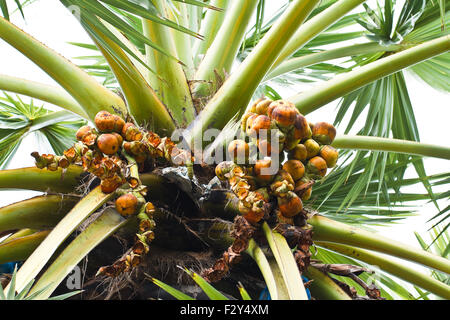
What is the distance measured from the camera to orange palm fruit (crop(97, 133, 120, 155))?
128 cm

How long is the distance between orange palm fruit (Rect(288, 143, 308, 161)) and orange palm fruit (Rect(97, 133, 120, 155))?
46 cm

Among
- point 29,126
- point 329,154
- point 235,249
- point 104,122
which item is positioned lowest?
point 235,249

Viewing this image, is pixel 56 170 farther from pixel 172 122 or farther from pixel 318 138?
pixel 318 138

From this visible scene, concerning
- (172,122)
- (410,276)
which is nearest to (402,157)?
(410,276)

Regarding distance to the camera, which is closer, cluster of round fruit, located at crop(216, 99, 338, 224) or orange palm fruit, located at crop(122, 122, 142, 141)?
cluster of round fruit, located at crop(216, 99, 338, 224)

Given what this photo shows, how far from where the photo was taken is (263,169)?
122 cm

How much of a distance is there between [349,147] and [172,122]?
60 cm

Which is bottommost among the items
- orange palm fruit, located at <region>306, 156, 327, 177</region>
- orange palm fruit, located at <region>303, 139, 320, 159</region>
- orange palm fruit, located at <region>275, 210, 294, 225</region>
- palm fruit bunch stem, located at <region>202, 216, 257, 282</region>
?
palm fruit bunch stem, located at <region>202, 216, 257, 282</region>

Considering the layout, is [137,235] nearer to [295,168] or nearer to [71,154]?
[71,154]

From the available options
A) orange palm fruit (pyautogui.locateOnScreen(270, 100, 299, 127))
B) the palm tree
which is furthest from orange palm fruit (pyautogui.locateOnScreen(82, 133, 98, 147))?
orange palm fruit (pyautogui.locateOnScreen(270, 100, 299, 127))

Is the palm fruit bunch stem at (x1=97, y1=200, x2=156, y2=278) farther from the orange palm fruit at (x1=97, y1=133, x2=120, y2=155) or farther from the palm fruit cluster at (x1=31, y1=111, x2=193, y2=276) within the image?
the orange palm fruit at (x1=97, y1=133, x2=120, y2=155)

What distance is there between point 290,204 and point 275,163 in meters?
0.11

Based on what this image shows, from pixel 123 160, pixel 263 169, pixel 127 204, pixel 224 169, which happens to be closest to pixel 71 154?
pixel 123 160

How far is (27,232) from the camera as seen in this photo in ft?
5.00
